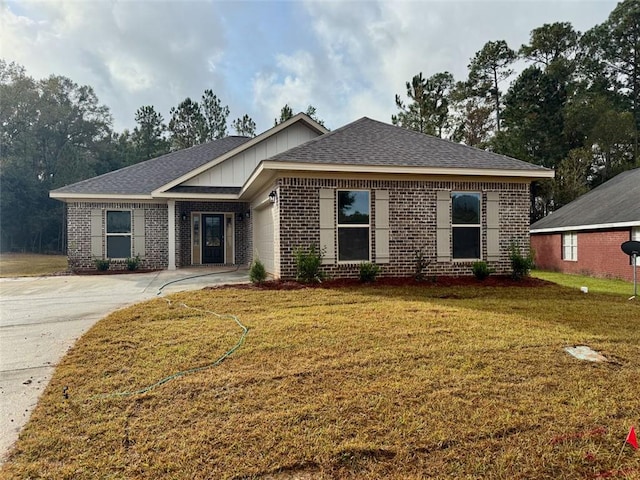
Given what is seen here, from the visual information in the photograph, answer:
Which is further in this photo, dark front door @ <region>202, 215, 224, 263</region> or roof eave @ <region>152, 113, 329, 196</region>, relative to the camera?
dark front door @ <region>202, 215, 224, 263</region>

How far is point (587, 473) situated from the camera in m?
2.32

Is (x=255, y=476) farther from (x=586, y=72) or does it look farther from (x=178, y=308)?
(x=586, y=72)

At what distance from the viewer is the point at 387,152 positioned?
10000 mm

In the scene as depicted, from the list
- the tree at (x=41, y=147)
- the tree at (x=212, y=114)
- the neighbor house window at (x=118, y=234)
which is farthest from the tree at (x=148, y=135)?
the neighbor house window at (x=118, y=234)

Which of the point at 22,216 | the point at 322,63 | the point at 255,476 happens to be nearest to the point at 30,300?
the point at 255,476

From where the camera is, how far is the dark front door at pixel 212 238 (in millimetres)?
15555

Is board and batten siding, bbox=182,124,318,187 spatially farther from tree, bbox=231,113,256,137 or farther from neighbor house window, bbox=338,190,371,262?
tree, bbox=231,113,256,137

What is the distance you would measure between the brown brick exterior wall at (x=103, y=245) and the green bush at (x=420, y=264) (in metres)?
9.23

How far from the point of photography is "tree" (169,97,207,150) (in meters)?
37.0

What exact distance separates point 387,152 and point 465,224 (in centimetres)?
267

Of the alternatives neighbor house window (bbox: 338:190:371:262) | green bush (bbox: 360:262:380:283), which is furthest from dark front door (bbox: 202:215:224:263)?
green bush (bbox: 360:262:380:283)

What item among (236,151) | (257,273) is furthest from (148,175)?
(257,273)

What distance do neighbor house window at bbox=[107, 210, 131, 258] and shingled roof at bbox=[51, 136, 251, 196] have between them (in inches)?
32.4

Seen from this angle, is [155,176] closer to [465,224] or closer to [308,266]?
[308,266]
